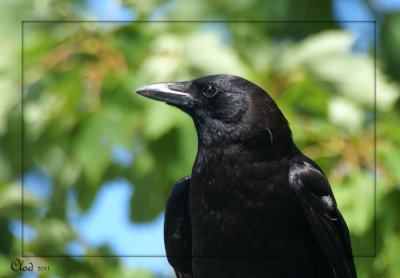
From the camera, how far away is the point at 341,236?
311 centimetres

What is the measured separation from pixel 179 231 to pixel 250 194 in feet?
1.73

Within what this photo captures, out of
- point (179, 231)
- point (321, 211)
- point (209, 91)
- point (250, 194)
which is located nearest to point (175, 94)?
point (209, 91)

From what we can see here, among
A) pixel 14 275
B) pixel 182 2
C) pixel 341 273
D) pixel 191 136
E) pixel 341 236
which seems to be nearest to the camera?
pixel 341 273

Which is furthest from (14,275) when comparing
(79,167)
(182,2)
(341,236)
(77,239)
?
(182,2)

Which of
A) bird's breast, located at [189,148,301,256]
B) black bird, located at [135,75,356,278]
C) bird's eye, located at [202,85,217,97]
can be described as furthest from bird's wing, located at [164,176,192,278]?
bird's eye, located at [202,85,217,97]

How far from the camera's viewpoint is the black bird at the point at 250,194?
2.81 metres

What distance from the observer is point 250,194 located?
2838mm

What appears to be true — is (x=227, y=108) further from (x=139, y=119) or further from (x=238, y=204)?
(x=139, y=119)

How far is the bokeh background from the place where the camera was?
368cm

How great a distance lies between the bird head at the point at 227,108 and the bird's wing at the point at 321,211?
20 cm

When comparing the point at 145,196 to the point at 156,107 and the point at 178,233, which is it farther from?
the point at 178,233

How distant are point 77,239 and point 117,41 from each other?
116 centimetres

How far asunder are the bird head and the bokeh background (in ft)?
1.79

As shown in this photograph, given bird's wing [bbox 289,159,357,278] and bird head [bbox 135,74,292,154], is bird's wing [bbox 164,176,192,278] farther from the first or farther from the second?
bird's wing [bbox 289,159,357,278]
